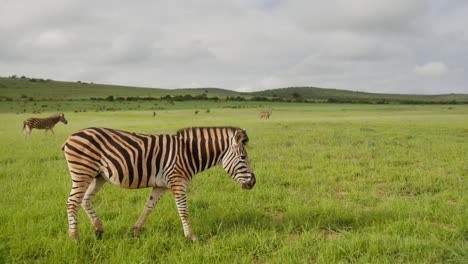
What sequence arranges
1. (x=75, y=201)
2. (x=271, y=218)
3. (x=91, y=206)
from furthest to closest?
(x=271, y=218), (x=91, y=206), (x=75, y=201)

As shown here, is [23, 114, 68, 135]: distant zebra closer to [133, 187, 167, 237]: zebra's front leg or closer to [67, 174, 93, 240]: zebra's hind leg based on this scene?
[67, 174, 93, 240]: zebra's hind leg

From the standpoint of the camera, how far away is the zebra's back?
5.65 metres

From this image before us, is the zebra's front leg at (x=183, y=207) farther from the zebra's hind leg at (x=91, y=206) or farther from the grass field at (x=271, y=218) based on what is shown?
the zebra's hind leg at (x=91, y=206)

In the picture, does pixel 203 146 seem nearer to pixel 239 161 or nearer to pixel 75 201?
pixel 239 161

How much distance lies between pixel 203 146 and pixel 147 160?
37.4 inches

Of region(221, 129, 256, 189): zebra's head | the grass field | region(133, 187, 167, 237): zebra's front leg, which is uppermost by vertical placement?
region(221, 129, 256, 189): zebra's head

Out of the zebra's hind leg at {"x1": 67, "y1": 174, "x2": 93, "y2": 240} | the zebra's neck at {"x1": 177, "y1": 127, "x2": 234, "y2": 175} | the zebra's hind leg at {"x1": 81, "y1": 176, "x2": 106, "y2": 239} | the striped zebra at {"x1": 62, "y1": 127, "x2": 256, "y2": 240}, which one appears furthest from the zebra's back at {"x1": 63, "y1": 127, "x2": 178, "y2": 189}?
the zebra's hind leg at {"x1": 81, "y1": 176, "x2": 106, "y2": 239}

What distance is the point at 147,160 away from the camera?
584 centimetres

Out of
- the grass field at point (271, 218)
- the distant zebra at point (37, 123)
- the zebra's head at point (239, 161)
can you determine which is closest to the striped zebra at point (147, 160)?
the zebra's head at point (239, 161)

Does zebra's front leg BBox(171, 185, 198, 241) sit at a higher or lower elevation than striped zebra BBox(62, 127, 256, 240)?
lower

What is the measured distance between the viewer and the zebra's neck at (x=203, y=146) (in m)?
6.01

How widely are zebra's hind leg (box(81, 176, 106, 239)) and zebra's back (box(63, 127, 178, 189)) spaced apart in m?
0.47

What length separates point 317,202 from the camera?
7930 millimetres

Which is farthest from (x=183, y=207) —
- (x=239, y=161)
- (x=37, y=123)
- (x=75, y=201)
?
(x=37, y=123)
